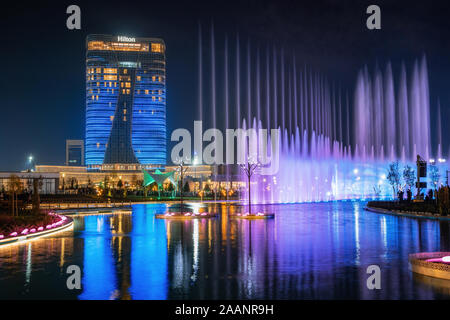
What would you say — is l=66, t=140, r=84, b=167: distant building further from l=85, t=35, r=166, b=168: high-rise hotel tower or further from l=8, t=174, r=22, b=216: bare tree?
l=8, t=174, r=22, b=216: bare tree

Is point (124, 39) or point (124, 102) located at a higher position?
point (124, 39)

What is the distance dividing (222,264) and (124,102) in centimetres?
14692

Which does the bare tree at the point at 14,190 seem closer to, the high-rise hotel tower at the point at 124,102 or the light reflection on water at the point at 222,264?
the light reflection on water at the point at 222,264

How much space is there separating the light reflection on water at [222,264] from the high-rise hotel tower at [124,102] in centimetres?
13360

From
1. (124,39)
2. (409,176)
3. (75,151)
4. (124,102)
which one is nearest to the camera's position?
(409,176)

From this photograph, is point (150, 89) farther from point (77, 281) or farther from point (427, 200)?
point (77, 281)

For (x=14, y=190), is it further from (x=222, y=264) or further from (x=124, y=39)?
(x=124, y=39)

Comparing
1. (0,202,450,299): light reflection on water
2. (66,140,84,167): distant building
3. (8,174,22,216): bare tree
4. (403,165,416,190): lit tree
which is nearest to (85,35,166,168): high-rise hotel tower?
(66,140,84,167): distant building

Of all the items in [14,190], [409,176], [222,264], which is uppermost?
[409,176]

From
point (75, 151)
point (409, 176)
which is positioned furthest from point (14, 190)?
point (75, 151)

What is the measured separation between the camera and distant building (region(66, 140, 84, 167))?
192 meters

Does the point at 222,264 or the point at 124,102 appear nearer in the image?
the point at 222,264

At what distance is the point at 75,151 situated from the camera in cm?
19700

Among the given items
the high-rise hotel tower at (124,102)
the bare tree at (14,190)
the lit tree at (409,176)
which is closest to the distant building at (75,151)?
the high-rise hotel tower at (124,102)
